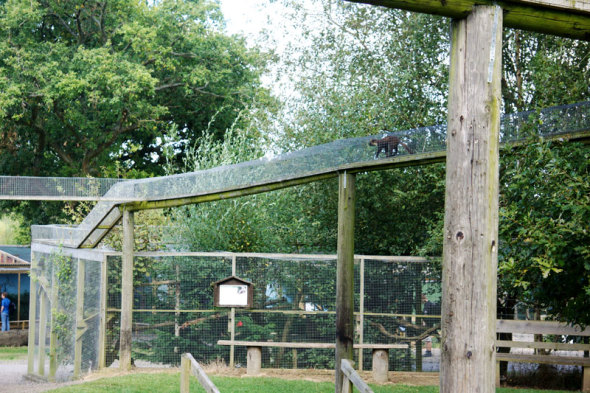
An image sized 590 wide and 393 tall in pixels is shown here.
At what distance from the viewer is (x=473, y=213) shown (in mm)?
3547

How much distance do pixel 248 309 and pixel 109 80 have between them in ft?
37.4

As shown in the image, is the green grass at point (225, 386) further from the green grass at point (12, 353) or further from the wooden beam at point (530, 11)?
the green grass at point (12, 353)

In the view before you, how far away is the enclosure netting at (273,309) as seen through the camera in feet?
36.6

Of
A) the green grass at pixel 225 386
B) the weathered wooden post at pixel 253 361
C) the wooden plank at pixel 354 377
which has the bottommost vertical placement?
the green grass at pixel 225 386

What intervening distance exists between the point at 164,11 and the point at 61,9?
3.25 meters

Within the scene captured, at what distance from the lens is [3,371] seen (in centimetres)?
1515

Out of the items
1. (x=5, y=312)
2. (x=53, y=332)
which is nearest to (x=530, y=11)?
(x=53, y=332)

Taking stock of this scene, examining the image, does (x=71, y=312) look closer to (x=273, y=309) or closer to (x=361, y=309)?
(x=273, y=309)

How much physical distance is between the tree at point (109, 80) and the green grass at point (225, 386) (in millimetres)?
10842

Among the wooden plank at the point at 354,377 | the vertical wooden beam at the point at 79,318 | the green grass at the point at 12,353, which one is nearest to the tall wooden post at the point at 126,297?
the vertical wooden beam at the point at 79,318

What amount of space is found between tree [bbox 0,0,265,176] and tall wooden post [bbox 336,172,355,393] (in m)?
11.1

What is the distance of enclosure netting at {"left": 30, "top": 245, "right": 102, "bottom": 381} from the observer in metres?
11.5

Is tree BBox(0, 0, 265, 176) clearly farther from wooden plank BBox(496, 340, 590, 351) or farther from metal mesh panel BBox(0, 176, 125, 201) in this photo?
wooden plank BBox(496, 340, 590, 351)

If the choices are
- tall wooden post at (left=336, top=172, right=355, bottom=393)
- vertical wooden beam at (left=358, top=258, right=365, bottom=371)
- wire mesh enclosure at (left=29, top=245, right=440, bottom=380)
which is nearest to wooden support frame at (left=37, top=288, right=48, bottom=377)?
wire mesh enclosure at (left=29, top=245, right=440, bottom=380)
